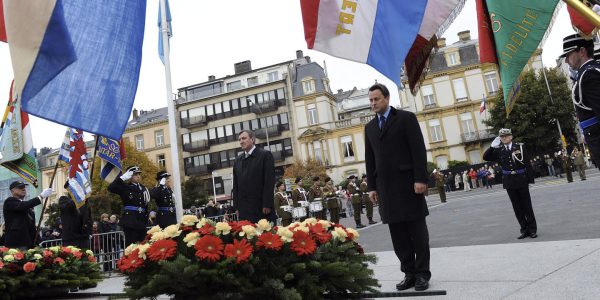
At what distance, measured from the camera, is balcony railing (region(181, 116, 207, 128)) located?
61.3 m

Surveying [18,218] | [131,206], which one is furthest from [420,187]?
[18,218]

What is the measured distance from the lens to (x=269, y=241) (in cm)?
348

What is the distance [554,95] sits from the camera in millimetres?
42500

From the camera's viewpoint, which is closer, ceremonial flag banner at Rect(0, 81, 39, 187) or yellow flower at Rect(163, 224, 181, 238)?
yellow flower at Rect(163, 224, 181, 238)

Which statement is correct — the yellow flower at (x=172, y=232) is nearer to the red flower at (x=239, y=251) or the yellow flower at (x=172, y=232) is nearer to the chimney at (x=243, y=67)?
the red flower at (x=239, y=251)

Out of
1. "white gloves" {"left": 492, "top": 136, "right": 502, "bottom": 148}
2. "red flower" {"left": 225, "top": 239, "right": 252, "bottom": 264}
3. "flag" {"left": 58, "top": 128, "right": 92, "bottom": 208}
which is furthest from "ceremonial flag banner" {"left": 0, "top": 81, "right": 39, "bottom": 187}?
"white gloves" {"left": 492, "top": 136, "right": 502, "bottom": 148}

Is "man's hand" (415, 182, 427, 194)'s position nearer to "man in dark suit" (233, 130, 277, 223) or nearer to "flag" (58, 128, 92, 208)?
"man in dark suit" (233, 130, 277, 223)

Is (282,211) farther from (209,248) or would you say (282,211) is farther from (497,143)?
(209,248)

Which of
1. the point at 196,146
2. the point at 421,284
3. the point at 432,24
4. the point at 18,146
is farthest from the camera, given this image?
the point at 196,146

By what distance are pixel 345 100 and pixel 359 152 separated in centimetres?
1642

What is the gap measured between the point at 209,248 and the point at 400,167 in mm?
2122

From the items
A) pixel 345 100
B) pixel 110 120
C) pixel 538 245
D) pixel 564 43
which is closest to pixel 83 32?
pixel 110 120

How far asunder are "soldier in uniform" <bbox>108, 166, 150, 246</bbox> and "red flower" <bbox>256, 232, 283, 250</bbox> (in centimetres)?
520

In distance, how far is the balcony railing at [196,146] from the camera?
201 feet
